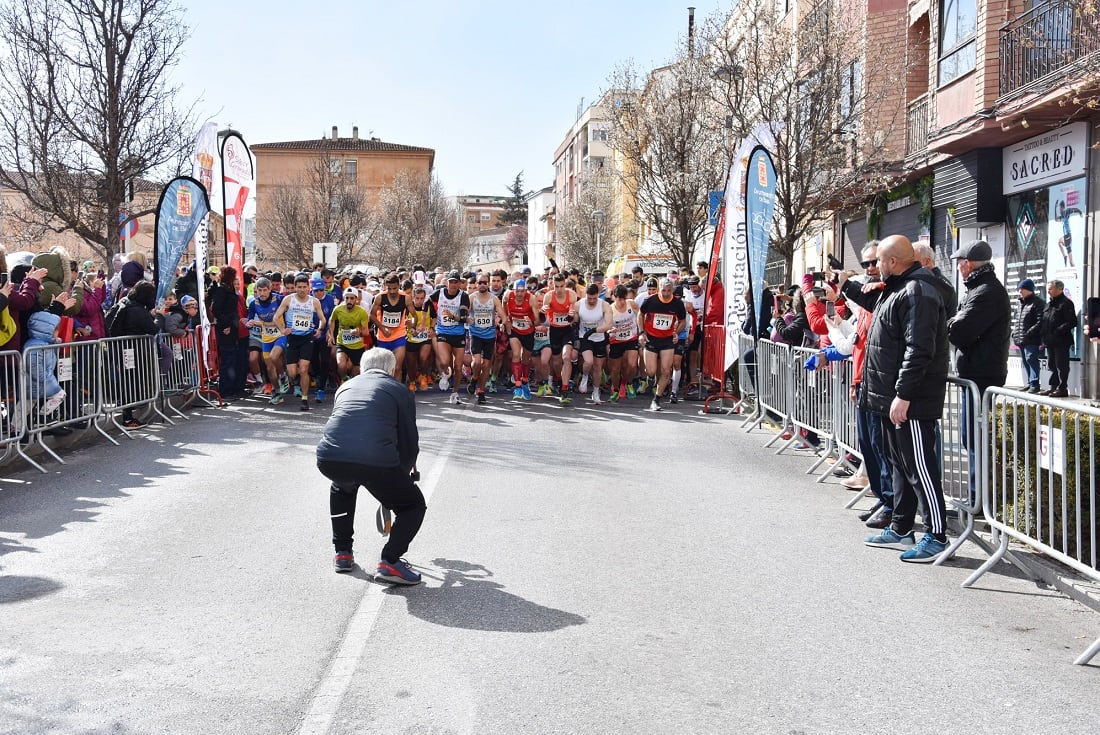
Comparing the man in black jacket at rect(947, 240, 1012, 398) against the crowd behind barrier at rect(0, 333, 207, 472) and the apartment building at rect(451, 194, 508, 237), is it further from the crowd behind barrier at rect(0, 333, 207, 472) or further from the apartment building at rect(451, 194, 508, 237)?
the apartment building at rect(451, 194, 508, 237)

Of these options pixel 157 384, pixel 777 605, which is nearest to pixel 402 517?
pixel 777 605

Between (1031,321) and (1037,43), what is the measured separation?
14.7 ft

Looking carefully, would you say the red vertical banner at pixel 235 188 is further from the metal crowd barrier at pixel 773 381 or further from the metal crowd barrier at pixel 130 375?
the metal crowd barrier at pixel 773 381

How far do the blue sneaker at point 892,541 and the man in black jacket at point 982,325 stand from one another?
125 cm

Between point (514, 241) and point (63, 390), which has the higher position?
point (514, 241)

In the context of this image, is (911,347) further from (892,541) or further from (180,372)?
(180,372)

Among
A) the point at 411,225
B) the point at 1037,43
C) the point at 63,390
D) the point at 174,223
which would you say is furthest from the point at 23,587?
the point at 411,225

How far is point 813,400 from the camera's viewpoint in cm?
1049

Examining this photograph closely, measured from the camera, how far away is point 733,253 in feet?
46.6

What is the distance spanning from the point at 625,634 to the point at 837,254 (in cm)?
2577

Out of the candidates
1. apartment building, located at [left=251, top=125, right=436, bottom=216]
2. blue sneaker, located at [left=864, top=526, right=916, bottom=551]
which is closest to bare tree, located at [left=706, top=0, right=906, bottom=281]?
blue sneaker, located at [left=864, top=526, right=916, bottom=551]

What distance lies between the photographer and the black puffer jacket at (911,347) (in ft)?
22.0

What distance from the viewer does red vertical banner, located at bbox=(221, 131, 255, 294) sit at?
17.6m

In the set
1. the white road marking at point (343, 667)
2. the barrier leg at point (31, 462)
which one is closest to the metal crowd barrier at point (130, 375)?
the barrier leg at point (31, 462)
